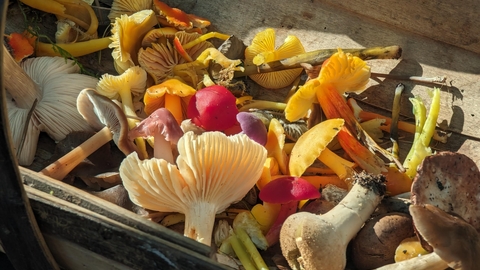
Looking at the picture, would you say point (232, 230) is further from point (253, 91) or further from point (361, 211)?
point (253, 91)

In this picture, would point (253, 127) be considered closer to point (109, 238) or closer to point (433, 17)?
point (109, 238)

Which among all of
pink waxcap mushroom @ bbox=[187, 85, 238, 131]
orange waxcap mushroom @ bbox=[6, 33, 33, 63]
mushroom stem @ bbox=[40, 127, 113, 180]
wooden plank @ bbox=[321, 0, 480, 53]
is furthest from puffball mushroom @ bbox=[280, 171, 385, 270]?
orange waxcap mushroom @ bbox=[6, 33, 33, 63]

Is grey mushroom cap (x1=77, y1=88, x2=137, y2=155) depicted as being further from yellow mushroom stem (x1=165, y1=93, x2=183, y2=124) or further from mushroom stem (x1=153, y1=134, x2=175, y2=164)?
yellow mushroom stem (x1=165, y1=93, x2=183, y2=124)

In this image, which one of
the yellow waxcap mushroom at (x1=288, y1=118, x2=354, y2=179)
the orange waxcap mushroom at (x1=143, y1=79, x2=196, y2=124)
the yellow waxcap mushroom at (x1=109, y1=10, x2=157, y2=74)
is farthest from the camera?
the yellow waxcap mushroom at (x1=109, y1=10, x2=157, y2=74)

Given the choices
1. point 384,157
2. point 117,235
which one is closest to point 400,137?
point 384,157

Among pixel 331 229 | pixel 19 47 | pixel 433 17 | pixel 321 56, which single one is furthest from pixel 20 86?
pixel 433 17

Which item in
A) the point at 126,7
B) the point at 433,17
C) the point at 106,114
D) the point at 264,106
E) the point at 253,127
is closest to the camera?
the point at 253,127
